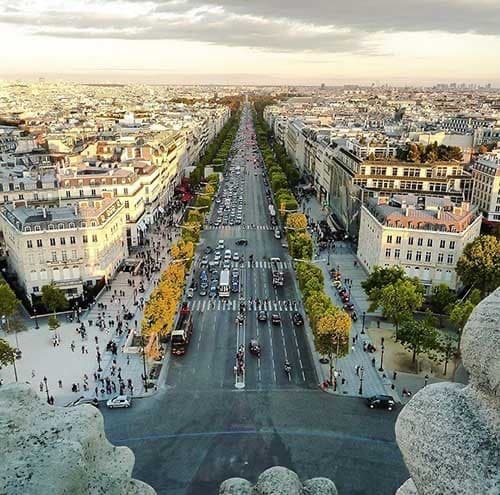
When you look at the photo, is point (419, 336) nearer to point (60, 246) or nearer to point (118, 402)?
point (118, 402)

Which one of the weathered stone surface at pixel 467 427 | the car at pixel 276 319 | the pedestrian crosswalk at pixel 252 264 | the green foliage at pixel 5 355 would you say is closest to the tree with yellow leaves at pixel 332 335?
the car at pixel 276 319

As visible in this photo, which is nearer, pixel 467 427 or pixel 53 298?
pixel 467 427

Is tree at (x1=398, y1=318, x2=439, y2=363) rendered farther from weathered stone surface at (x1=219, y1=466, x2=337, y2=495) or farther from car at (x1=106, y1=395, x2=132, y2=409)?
weathered stone surface at (x1=219, y1=466, x2=337, y2=495)

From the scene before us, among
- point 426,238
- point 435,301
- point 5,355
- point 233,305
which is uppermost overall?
point 426,238

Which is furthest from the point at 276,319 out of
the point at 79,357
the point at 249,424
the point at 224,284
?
the point at 79,357

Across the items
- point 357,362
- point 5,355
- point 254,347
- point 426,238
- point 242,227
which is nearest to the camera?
point 5,355

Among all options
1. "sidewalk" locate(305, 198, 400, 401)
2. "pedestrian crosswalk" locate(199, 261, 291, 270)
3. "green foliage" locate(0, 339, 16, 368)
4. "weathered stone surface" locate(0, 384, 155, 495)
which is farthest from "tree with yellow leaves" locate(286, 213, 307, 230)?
"weathered stone surface" locate(0, 384, 155, 495)

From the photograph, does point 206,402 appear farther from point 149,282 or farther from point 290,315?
point 149,282
